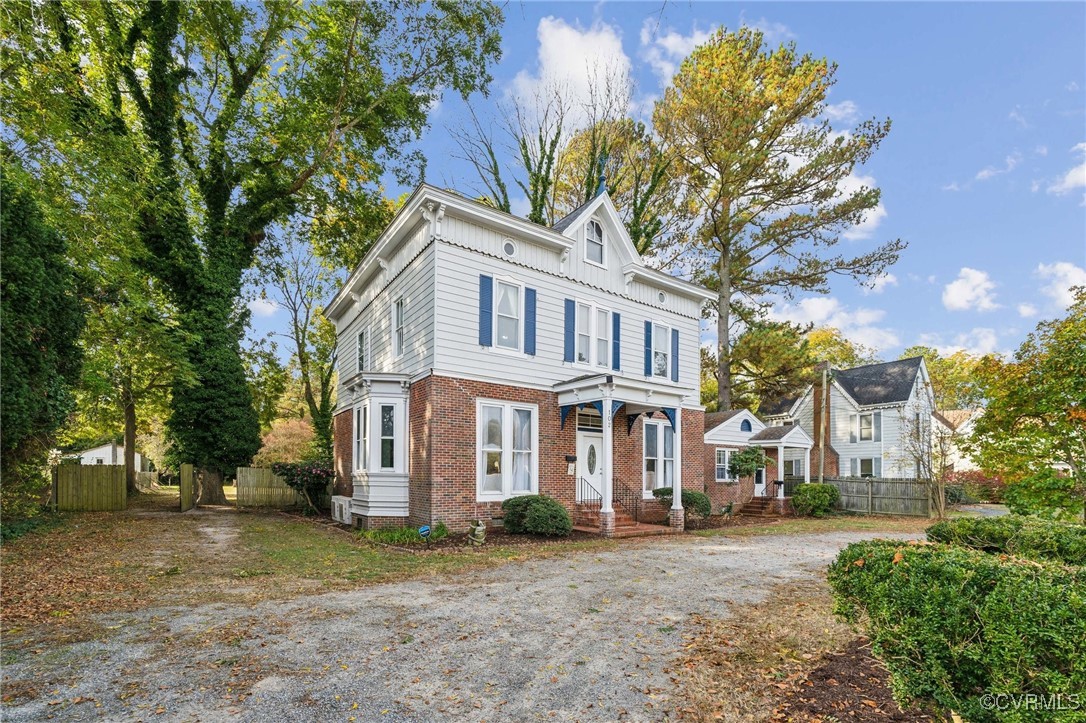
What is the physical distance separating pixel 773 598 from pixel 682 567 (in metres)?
2.31

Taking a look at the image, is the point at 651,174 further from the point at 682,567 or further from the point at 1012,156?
the point at 682,567

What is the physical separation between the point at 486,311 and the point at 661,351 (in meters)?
6.98

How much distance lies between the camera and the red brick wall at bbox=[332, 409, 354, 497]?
55.4 feet

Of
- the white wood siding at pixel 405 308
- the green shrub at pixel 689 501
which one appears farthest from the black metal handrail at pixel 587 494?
the white wood siding at pixel 405 308

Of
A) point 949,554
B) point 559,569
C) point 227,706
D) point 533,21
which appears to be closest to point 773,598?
point 559,569

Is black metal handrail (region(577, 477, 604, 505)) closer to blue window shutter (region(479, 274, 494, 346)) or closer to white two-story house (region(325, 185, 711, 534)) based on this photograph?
white two-story house (region(325, 185, 711, 534))

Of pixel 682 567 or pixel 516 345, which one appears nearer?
pixel 682 567

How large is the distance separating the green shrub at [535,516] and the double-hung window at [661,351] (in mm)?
6584

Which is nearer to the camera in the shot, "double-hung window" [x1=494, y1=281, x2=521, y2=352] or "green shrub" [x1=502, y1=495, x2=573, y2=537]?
"green shrub" [x1=502, y1=495, x2=573, y2=537]

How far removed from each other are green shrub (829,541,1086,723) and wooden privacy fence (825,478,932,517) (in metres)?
21.1

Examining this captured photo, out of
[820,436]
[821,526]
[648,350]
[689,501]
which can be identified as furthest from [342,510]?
[820,436]

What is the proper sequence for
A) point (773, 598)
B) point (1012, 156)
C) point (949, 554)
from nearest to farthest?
point (949, 554)
point (773, 598)
point (1012, 156)

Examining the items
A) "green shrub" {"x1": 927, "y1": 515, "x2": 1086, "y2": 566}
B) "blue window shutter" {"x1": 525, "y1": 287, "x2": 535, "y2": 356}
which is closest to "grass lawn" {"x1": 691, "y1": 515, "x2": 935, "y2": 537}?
"blue window shutter" {"x1": 525, "y1": 287, "x2": 535, "y2": 356}

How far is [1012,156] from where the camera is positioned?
44.9 ft
